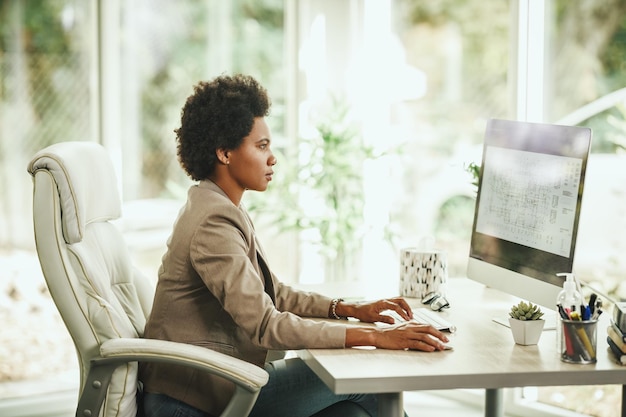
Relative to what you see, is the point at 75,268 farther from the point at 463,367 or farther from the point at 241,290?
the point at 463,367

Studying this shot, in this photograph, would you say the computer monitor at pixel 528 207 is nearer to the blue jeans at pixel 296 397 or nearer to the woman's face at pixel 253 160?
the blue jeans at pixel 296 397

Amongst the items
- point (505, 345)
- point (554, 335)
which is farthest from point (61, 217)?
point (554, 335)

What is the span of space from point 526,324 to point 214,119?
0.86m

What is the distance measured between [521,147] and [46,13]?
2303 mm

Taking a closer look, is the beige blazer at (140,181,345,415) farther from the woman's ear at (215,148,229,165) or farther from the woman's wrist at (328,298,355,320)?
the woman's wrist at (328,298,355,320)

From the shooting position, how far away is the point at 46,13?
11.8 feet

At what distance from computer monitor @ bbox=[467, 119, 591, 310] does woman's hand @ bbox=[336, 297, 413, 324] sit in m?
0.28

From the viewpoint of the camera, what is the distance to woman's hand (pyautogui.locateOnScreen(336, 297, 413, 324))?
6.79 feet

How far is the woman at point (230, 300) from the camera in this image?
1817mm

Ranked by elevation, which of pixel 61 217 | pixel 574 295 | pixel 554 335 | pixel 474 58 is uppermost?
pixel 474 58

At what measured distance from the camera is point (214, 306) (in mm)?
1973

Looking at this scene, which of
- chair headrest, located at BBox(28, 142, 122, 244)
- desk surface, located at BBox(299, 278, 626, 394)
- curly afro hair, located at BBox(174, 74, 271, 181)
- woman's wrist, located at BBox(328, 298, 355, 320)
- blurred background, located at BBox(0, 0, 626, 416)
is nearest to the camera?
desk surface, located at BBox(299, 278, 626, 394)

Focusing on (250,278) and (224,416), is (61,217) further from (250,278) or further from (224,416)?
(224,416)

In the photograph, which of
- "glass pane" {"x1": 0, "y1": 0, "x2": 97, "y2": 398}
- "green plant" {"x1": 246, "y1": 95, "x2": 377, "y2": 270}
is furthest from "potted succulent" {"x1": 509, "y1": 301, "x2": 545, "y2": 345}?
"glass pane" {"x1": 0, "y1": 0, "x2": 97, "y2": 398}
